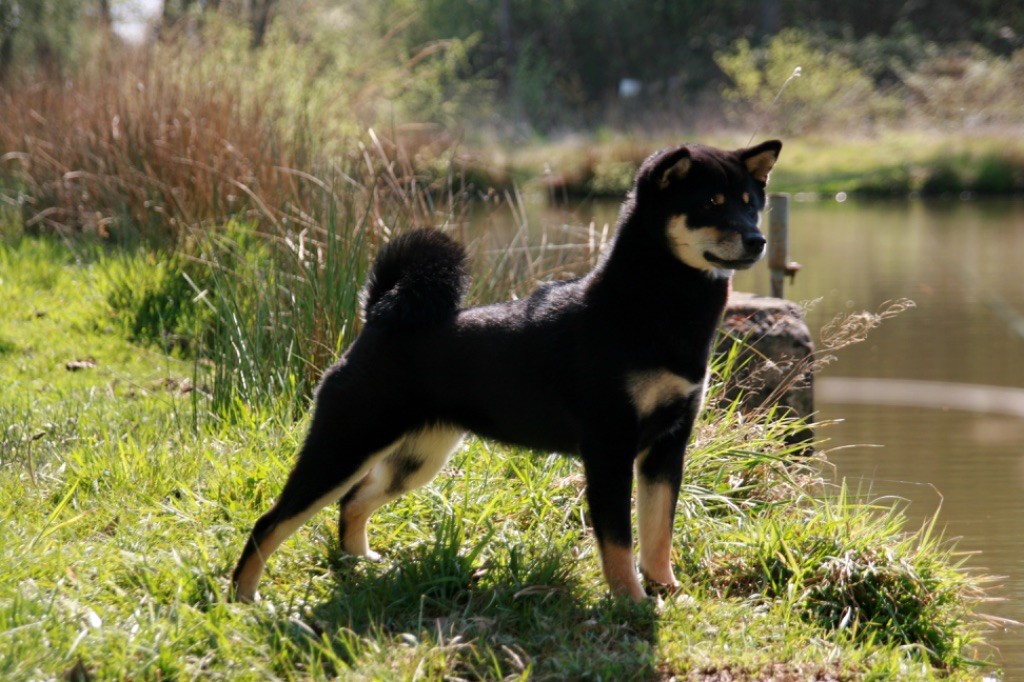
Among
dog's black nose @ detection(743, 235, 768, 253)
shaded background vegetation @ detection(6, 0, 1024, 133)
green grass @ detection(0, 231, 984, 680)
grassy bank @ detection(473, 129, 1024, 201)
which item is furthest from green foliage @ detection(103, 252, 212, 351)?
shaded background vegetation @ detection(6, 0, 1024, 133)

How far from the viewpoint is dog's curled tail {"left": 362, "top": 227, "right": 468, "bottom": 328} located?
12.3ft

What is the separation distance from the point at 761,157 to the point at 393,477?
61.7 inches

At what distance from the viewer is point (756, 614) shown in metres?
3.77

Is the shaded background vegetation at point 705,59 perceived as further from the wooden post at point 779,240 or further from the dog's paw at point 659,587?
the dog's paw at point 659,587

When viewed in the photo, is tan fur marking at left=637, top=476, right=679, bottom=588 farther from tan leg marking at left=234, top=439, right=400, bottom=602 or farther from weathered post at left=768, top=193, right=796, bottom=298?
weathered post at left=768, top=193, right=796, bottom=298

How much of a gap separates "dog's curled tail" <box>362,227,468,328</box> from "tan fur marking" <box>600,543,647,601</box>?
0.91 m

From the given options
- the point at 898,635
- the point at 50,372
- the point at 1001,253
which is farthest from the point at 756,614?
the point at 1001,253

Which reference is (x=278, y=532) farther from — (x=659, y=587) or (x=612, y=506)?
(x=659, y=587)

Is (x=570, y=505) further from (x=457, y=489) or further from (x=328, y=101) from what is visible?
(x=328, y=101)

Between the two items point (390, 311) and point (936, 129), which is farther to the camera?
point (936, 129)

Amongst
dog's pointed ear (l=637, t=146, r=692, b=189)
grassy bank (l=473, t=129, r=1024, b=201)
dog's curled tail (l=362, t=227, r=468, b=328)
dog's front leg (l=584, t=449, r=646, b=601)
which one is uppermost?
dog's pointed ear (l=637, t=146, r=692, b=189)

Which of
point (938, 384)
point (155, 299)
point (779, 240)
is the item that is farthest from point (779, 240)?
point (155, 299)

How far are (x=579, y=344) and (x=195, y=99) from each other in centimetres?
606

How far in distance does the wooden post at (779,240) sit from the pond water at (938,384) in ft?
1.43
